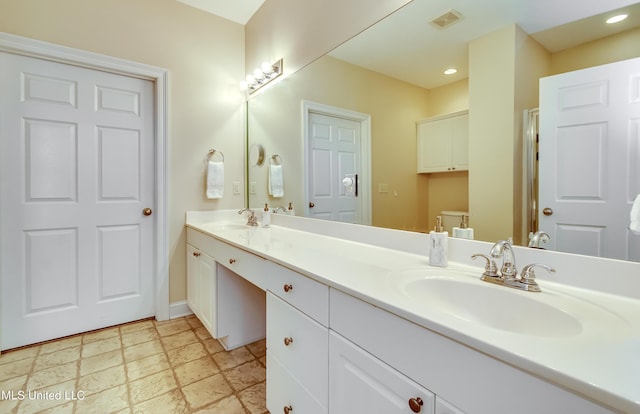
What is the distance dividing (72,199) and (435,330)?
241cm

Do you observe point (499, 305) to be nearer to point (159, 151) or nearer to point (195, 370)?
point (195, 370)

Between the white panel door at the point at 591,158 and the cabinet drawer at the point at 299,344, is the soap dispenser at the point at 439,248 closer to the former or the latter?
the white panel door at the point at 591,158

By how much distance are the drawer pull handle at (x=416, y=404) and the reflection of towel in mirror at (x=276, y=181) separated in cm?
171

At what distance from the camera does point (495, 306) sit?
0.84 m

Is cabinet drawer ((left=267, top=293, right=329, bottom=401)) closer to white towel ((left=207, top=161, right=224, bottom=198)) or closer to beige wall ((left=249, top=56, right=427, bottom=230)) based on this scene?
beige wall ((left=249, top=56, right=427, bottom=230))

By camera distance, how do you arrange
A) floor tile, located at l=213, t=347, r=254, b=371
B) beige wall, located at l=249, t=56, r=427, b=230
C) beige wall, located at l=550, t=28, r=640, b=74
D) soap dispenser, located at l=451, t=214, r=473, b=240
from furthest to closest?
floor tile, located at l=213, t=347, r=254, b=371, beige wall, located at l=249, t=56, r=427, b=230, soap dispenser, located at l=451, t=214, r=473, b=240, beige wall, located at l=550, t=28, r=640, b=74

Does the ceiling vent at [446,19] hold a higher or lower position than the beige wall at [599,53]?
higher

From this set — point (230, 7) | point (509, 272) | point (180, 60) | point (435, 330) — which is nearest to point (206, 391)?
point (435, 330)

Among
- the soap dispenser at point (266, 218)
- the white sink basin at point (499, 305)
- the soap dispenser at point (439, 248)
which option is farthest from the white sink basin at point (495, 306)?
the soap dispenser at point (266, 218)

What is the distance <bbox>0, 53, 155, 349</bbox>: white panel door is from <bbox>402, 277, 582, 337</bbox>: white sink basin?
217 centimetres

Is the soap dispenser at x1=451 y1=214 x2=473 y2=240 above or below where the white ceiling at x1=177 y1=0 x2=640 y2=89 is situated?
below

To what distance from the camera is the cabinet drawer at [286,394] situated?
0.99 meters

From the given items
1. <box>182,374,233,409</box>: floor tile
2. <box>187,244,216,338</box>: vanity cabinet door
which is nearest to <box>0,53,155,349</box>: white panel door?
<box>187,244,216,338</box>: vanity cabinet door

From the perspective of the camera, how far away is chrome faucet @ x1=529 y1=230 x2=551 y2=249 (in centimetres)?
93
